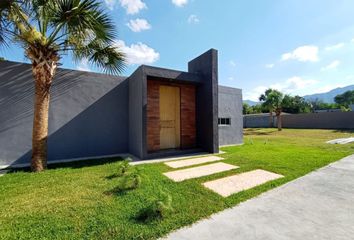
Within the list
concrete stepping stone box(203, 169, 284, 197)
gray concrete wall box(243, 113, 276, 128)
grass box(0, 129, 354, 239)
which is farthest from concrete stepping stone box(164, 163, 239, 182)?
gray concrete wall box(243, 113, 276, 128)

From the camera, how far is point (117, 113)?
323 inches

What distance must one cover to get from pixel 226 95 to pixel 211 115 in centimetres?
339

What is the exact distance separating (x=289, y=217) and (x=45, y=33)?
293 inches

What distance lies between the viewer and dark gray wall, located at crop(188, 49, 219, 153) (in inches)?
314

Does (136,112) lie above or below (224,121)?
above

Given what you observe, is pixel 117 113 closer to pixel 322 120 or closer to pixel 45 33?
pixel 45 33

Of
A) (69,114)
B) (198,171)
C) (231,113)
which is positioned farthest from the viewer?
(231,113)

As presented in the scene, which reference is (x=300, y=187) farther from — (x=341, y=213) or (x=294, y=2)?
(x=294, y=2)

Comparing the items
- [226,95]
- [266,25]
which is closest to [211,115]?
[226,95]

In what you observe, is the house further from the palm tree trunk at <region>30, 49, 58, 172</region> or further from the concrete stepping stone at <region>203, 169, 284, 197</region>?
the concrete stepping stone at <region>203, 169, 284, 197</region>

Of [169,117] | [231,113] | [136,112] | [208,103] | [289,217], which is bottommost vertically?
[289,217]

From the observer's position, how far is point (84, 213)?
2.91 m

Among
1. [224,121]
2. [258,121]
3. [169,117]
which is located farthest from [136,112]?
[258,121]

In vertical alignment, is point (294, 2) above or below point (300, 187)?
above
